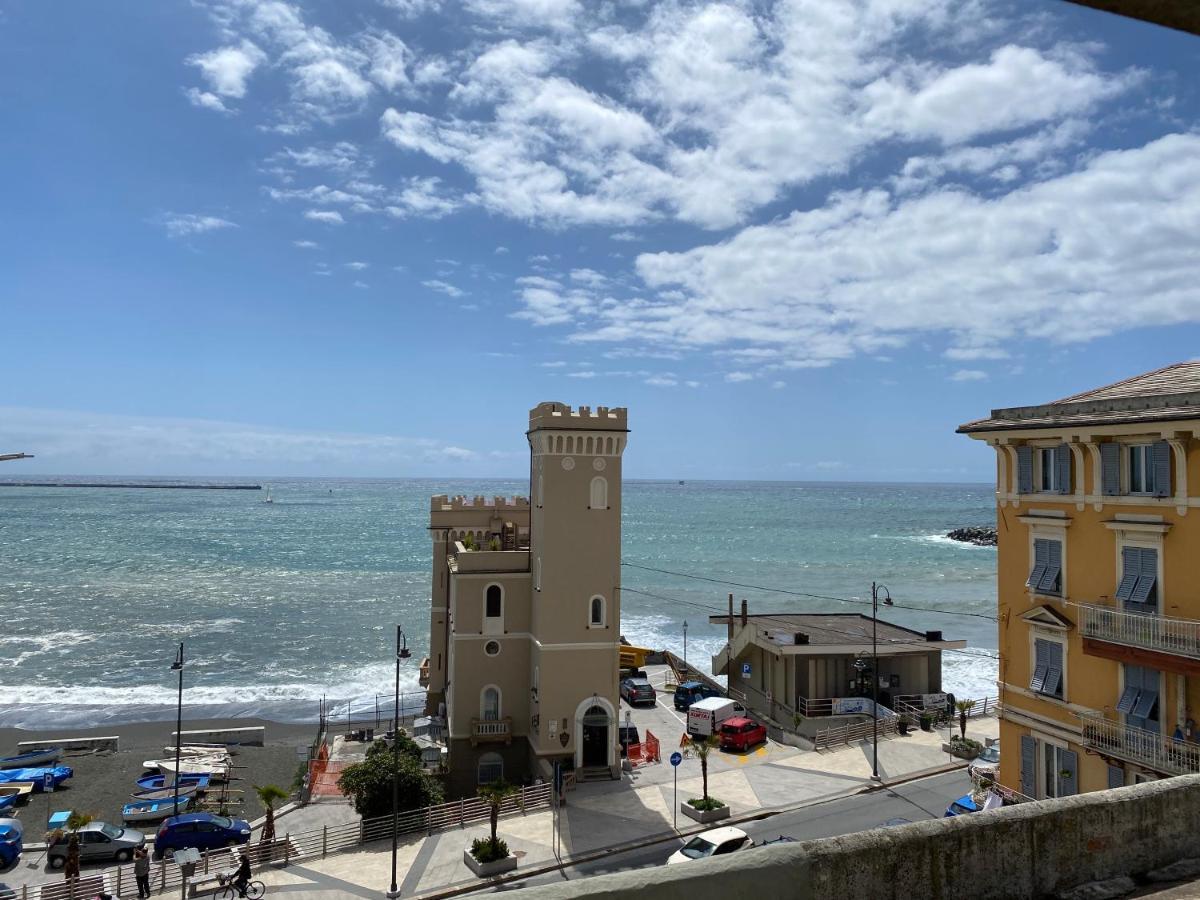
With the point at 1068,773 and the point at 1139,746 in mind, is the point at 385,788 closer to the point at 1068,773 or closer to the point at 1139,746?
the point at 1068,773

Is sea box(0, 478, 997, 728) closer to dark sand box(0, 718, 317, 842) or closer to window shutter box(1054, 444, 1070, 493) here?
dark sand box(0, 718, 317, 842)

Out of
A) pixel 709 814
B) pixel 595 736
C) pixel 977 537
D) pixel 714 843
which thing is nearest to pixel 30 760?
pixel 595 736

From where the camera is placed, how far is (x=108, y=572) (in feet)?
387

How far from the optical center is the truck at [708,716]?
1593 inches

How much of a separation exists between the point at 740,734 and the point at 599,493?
496 inches

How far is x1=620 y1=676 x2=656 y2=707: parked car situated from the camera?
49.4m

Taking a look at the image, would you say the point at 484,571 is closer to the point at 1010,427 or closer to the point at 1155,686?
the point at 1010,427

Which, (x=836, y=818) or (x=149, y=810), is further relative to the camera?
(x=149, y=810)

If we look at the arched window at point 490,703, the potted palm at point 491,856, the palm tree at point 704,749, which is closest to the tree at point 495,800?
the potted palm at point 491,856

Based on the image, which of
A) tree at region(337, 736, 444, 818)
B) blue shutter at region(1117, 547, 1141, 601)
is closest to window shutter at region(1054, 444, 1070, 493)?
blue shutter at region(1117, 547, 1141, 601)

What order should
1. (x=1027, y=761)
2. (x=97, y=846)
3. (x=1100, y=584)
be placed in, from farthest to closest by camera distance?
(x=97, y=846) → (x=1027, y=761) → (x=1100, y=584)

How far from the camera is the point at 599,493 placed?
35781mm

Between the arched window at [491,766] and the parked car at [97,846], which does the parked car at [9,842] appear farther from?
the arched window at [491,766]

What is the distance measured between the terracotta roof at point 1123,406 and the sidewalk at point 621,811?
51.5ft
